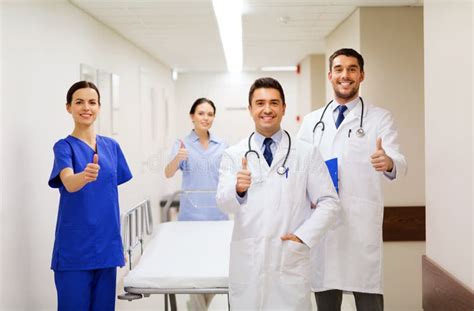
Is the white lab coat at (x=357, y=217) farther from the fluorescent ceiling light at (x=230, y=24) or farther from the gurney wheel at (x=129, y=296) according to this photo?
the fluorescent ceiling light at (x=230, y=24)

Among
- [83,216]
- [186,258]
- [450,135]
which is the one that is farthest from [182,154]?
[450,135]

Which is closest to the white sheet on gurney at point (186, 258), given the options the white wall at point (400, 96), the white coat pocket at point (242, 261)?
the white coat pocket at point (242, 261)

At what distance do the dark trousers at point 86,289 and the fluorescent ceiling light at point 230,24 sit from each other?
1.72m

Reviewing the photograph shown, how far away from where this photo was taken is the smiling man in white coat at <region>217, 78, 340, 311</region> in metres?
1.88

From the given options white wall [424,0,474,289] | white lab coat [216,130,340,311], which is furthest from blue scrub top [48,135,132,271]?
white wall [424,0,474,289]

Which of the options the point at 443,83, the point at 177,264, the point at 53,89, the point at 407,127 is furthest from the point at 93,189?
the point at 407,127

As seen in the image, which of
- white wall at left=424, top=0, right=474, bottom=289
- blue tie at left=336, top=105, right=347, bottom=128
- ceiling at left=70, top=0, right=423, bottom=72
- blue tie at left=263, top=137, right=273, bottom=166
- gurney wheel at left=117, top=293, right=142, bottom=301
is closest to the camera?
white wall at left=424, top=0, right=474, bottom=289

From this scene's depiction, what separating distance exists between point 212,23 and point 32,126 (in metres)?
1.81

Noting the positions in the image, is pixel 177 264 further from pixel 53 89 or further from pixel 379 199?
pixel 53 89

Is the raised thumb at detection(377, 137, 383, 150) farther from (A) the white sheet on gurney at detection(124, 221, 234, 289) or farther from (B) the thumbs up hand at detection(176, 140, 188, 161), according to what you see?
(B) the thumbs up hand at detection(176, 140, 188, 161)

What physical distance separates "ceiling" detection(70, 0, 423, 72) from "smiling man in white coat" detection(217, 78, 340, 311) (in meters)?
1.63

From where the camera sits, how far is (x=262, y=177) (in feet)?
6.30

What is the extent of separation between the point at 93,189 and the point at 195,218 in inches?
49.5

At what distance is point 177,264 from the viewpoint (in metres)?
2.34
